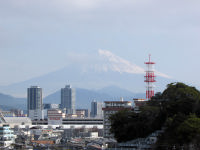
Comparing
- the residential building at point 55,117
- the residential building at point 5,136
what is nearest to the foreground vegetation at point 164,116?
the residential building at point 5,136

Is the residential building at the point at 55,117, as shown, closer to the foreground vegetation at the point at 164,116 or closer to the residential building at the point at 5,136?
the residential building at the point at 5,136

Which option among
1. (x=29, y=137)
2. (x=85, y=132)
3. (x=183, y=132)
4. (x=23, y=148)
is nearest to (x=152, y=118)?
(x=183, y=132)

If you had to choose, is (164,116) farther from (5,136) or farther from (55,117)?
(55,117)

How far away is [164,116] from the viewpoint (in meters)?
61.9

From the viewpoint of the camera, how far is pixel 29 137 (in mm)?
114312

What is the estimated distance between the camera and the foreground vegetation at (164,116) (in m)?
56.9

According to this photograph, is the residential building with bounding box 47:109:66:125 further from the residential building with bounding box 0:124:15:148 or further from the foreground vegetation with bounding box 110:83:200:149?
the foreground vegetation with bounding box 110:83:200:149

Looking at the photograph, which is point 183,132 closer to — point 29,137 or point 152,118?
point 152,118

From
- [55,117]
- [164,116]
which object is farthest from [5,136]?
[55,117]

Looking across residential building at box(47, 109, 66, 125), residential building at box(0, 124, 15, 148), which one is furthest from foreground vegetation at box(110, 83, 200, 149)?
residential building at box(47, 109, 66, 125)

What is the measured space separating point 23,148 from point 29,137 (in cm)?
4025

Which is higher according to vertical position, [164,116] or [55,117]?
[55,117]

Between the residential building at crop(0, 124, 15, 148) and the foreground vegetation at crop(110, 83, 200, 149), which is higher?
the foreground vegetation at crop(110, 83, 200, 149)

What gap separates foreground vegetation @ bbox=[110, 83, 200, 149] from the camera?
56.9 meters
